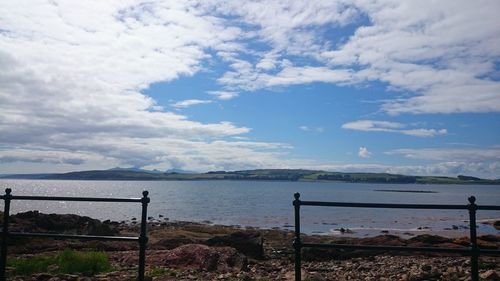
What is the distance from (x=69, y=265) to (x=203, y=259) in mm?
4025

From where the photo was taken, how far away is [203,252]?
13266 millimetres

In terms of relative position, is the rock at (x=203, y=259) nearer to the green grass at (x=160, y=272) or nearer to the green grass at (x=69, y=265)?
the green grass at (x=160, y=272)

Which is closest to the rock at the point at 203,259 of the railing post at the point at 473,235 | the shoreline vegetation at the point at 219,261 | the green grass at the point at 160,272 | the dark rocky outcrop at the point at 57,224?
the shoreline vegetation at the point at 219,261

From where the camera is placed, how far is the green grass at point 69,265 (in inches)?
379

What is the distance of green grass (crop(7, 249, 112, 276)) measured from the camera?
9633mm

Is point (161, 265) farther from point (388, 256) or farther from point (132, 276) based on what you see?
point (388, 256)

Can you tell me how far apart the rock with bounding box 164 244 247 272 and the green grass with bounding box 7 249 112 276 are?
234cm

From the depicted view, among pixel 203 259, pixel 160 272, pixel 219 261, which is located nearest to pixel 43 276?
pixel 160 272

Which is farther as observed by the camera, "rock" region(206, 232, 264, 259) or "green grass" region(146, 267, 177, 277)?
"rock" region(206, 232, 264, 259)

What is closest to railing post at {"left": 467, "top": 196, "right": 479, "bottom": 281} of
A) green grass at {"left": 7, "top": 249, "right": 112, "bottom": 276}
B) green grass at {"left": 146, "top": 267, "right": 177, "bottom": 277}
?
green grass at {"left": 146, "top": 267, "right": 177, "bottom": 277}

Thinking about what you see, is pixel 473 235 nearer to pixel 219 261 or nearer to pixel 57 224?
pixel 219 261

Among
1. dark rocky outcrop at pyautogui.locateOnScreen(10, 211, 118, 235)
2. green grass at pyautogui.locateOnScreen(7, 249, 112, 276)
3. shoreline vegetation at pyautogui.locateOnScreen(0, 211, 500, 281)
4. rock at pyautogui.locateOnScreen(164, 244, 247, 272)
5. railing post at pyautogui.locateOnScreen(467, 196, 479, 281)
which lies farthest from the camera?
dark rocky outcrop at pyautogui.locateOnScreen(10, 211, 118, 235)

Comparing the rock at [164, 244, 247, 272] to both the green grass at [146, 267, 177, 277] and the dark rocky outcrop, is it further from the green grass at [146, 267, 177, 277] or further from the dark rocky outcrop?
the dark rocky outcrop

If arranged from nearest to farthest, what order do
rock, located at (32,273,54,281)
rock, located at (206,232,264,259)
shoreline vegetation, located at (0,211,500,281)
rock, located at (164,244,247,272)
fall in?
rock, located at (32,273,54,281), shoreline vegetation, located at (0,211,500,281), rock, located at (164,244,247,272), rock, located at (206,232,264,259)
